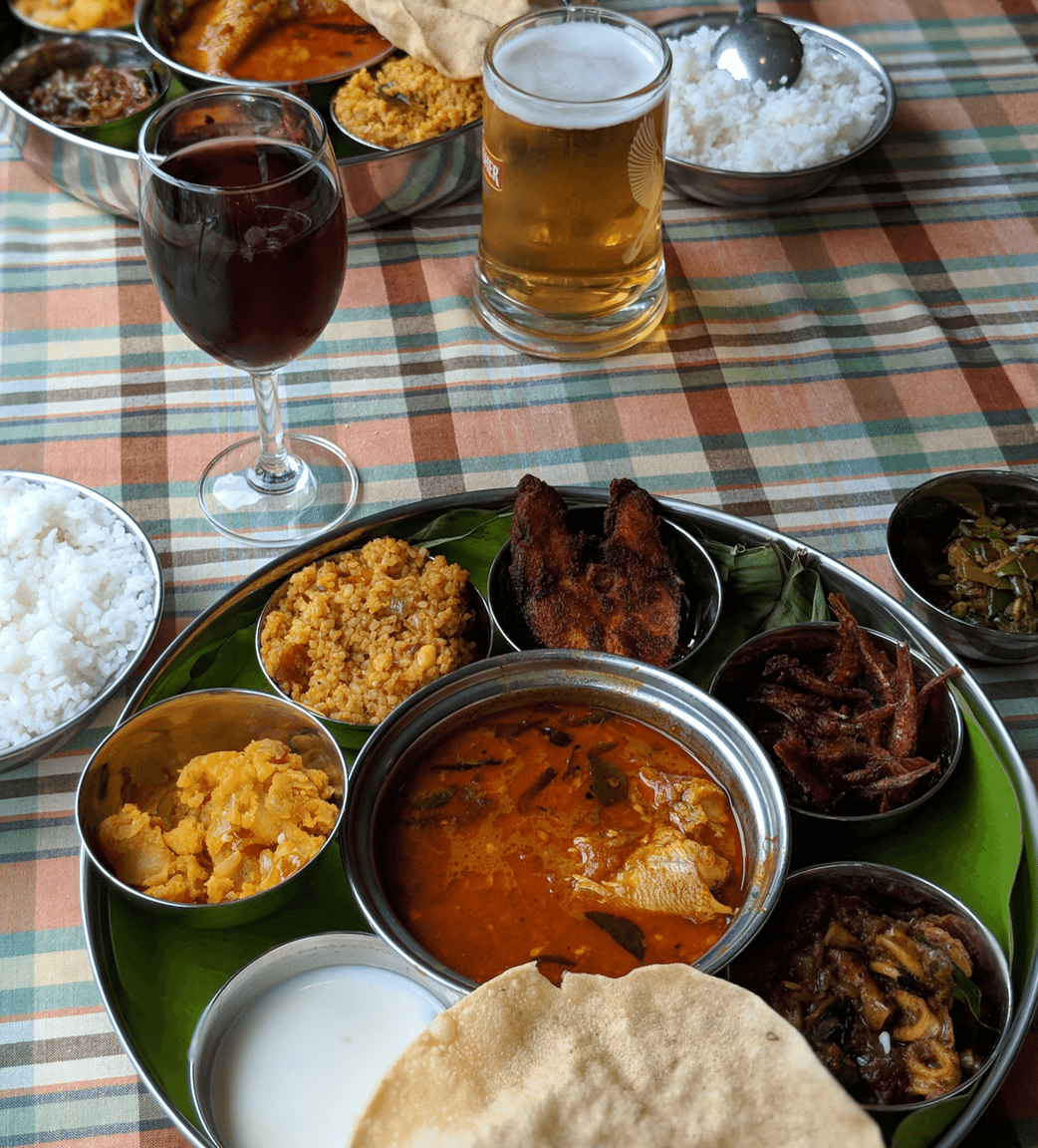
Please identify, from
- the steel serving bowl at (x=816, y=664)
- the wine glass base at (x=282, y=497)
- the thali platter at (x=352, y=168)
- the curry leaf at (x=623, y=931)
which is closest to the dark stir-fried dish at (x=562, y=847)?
the curry leaf at (x=623, y=931)

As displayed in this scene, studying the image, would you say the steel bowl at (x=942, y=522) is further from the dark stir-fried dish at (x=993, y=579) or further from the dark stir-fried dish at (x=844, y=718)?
the dark stir-fried dish at (x=844, y=718)

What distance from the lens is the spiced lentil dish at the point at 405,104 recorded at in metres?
2.42

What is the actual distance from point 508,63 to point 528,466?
28.1 inches

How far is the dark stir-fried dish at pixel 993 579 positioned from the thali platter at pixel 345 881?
0.18 m

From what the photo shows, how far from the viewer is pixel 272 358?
5.92 ft

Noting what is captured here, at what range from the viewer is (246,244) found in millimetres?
1579

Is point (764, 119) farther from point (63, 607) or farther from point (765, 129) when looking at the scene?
point (63, 607)

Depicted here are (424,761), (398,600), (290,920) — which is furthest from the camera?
(398,600)

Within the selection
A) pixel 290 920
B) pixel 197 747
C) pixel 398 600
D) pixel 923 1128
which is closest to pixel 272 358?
pixel 398 600

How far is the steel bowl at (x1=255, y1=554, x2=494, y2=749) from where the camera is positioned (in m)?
1.60

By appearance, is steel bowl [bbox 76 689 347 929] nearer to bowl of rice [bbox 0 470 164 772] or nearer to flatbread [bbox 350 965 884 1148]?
bowl of rice [bbox 0 470 164 772]

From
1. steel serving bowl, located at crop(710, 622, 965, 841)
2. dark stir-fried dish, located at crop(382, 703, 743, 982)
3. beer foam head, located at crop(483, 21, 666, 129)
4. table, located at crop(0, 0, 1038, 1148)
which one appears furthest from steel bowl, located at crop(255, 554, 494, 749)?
beer foam head, located at crop(483, 21, 666, 129)

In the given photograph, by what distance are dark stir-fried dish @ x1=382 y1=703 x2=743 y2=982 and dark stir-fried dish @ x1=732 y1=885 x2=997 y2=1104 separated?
91 millimetres

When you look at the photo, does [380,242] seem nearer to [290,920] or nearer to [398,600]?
[398,600]
